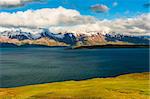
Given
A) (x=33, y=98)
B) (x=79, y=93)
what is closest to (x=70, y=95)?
(x=79, y=93)

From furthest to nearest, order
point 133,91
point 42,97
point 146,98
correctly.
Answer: point 133,91, point 42,97, point 146,98

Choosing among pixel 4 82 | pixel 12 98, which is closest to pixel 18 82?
pixel 4 82

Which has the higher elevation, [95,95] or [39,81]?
[95,95]

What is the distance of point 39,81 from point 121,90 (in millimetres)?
76499

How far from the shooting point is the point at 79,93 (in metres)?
50.5

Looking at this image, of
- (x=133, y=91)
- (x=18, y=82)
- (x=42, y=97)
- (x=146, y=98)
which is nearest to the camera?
(x=146, y=98)

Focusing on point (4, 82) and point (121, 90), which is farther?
point (4, 82)

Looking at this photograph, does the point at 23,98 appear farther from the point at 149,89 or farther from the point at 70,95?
the point at 149,89

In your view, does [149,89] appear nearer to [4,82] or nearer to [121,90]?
[121,90]

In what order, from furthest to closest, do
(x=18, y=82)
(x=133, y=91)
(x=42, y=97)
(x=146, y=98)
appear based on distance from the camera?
(x=18, y=82)
(x=133, y=91)
(x=42, y=97)
(x=146, y=98)

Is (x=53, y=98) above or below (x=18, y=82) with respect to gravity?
above

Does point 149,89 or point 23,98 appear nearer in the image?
point 23,98

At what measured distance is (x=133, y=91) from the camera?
5281cm

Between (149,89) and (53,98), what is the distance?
17.7 m
